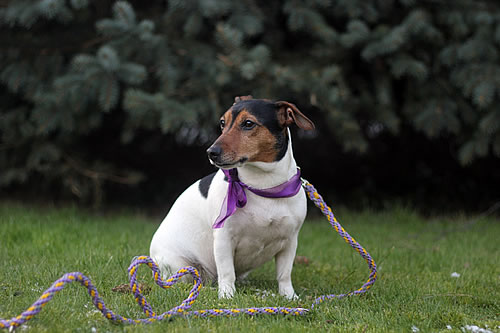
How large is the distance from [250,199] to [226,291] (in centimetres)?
65

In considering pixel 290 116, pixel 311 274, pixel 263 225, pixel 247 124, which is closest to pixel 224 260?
pixel 263 225

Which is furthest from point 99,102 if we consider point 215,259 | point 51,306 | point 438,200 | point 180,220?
point 438,200

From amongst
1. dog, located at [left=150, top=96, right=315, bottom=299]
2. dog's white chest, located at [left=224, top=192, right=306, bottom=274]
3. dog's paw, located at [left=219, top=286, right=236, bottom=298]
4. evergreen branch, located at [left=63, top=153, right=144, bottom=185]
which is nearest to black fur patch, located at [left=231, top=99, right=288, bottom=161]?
dog, located at [left=150, top=96, right=315, bottom=299]

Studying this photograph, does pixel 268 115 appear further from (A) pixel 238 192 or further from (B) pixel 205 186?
(B) pixel 205 186

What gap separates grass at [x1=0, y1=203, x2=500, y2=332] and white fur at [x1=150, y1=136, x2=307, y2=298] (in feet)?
0.69

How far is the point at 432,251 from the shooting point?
17.9ft

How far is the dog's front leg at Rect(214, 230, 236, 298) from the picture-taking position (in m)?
3.65

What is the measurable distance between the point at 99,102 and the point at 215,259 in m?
3.00

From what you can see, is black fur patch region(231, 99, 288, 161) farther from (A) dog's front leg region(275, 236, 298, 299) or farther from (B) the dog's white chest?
(A) dog's front leg region(275, 236, 298, 299)

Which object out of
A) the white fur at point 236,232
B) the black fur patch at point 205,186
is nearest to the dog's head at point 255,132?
the white fur at point 236,232

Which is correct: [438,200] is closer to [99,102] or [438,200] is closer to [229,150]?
[99,102]

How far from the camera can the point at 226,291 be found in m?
3.65

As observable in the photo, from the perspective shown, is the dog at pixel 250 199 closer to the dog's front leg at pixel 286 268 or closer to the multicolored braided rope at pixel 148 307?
the dog's front leg at pixel 286 268

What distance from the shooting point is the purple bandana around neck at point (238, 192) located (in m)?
3.53
